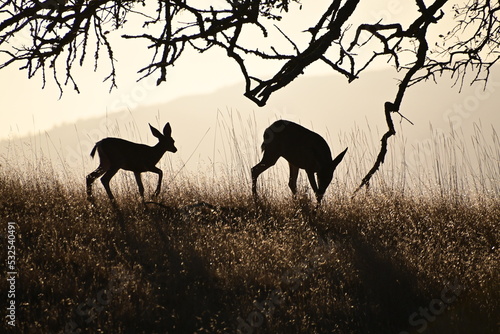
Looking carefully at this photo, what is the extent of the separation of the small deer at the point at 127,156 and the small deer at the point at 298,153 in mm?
1705

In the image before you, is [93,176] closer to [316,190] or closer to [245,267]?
[316,190]

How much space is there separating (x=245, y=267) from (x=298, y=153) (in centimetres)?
398

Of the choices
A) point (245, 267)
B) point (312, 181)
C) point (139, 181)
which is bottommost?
point (245, 267)

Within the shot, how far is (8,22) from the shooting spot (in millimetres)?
6637

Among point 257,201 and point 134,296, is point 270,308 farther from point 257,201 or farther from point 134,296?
point 257,201

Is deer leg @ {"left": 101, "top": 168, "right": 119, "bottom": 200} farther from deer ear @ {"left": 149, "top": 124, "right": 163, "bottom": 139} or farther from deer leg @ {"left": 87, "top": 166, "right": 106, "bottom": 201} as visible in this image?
deer ear @ {"left": 149, "top": 124, "right": 163, "bottom": 139}

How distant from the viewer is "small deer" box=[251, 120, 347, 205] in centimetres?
997

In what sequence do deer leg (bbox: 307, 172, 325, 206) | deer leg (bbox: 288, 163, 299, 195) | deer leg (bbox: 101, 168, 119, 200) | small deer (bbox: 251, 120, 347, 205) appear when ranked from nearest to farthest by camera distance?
deer leg (bbox: 101, 168, 119, 200), deer leg (bbox: 307, 172, 325, 206), small deer (bbox: 251, 120, 347, 205), deer leg (bbox: 288, 163, 299, 195)

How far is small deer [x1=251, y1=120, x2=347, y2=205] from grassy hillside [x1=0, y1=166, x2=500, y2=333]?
0.54 m

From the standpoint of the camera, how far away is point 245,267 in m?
6.60

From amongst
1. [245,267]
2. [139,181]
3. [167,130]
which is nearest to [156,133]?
[167,130]

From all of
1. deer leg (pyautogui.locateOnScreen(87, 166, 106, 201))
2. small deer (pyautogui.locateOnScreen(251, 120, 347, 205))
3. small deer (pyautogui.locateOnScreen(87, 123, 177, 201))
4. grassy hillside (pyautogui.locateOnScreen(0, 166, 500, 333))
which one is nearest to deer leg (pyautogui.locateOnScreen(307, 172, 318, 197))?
small deer (pyautogui.locateOnScreen(251, 120, 347, 205))

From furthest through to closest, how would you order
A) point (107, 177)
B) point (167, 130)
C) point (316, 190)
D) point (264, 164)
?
point (264, 164) < point (316, 190) < point (167, 130) < point (107, 177)

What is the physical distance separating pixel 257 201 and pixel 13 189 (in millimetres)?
3890
